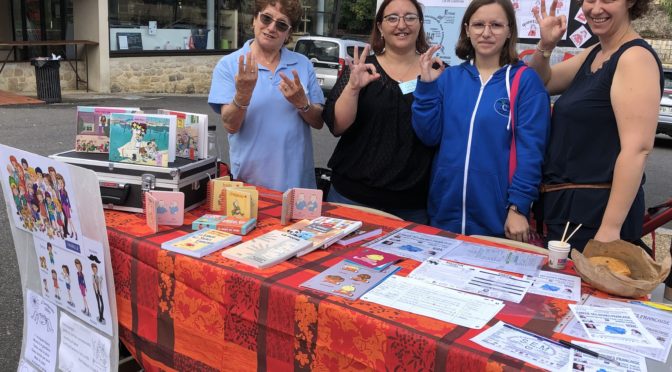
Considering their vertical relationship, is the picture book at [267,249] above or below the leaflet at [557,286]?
above

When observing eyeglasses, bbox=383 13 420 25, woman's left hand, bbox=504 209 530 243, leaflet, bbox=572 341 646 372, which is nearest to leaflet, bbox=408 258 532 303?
leaflet, bbox=572 341 646 372

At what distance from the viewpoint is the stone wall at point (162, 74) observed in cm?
1355

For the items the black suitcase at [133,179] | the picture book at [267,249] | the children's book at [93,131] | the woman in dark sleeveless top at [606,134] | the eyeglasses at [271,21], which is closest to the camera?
the picture book at [267,249]

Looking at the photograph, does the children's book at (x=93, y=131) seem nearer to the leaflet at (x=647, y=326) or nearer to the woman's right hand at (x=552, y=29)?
the woman's right hand at (x=552, y=29)

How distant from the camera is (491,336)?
1.45 metres

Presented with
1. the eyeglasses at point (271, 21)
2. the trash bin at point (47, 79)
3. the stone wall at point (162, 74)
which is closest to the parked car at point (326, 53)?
the stone wall at point (162, 74)

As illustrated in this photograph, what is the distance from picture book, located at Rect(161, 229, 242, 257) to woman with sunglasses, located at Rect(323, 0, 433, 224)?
0.77 meters

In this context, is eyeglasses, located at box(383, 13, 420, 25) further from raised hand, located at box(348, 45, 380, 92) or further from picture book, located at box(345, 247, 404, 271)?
picture book, located at box(345, 247, 404, 271)

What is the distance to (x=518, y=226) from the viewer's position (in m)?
2.33

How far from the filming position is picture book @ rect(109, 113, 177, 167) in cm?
229

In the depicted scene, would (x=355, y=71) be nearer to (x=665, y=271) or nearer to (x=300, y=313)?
(x=300, y=313)

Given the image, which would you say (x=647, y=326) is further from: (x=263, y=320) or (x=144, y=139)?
(x=144, y=139)

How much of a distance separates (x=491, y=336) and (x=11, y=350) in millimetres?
2518

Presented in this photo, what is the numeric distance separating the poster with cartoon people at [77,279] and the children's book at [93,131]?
458 millimetres
